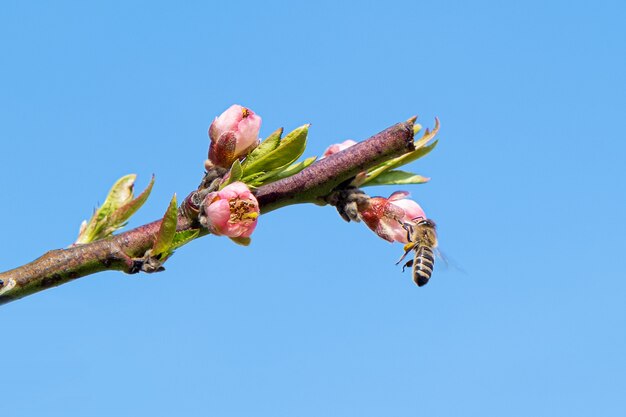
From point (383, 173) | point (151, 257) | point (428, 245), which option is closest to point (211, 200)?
point (151, 257)

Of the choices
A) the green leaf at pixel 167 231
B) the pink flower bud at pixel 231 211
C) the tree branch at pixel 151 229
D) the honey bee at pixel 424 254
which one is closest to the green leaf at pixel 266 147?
the tree branch at pixel 151 229

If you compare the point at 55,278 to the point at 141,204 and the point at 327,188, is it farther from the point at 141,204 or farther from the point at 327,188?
the point at 327,188

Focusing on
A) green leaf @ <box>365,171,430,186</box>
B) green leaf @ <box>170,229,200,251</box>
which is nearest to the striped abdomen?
green leaf @ <box>365,171,430,186</box>

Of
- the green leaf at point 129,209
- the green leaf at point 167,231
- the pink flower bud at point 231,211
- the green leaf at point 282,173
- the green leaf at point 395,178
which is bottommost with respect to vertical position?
the green leaf at point 167,231

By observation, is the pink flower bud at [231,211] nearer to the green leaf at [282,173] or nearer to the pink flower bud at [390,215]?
the green leaf at [282,173]

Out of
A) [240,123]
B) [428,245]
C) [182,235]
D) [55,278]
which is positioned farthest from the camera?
[428,245]

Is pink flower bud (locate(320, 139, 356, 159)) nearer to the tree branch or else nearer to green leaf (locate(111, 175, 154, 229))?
the tree branch
